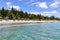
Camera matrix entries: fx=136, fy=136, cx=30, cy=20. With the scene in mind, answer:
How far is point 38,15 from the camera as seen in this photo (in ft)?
449

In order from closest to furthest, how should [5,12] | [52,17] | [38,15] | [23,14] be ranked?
[5,12], [23,14], [38,15], [52,17]

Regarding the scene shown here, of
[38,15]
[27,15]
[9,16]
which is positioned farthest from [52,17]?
[9,16]

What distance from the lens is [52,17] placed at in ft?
604

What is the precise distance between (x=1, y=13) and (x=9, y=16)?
5.23m

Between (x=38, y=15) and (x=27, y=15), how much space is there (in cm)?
2501

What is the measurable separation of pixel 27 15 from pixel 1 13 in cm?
3467

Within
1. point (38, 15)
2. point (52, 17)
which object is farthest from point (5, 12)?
point (52, 17)

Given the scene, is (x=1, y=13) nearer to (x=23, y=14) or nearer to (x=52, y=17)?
(x=23, y=14)

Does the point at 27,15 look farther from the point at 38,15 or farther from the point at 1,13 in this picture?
the point at 1,13

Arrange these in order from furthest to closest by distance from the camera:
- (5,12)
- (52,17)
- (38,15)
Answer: (52,17) < (38,15) < (5,12)

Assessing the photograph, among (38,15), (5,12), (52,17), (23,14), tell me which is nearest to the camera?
(5,12)

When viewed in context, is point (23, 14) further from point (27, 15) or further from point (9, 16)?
point (9, 16)

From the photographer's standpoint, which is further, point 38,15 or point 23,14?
point 38,15

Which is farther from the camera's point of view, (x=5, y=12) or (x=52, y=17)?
(x=52, y=17)
